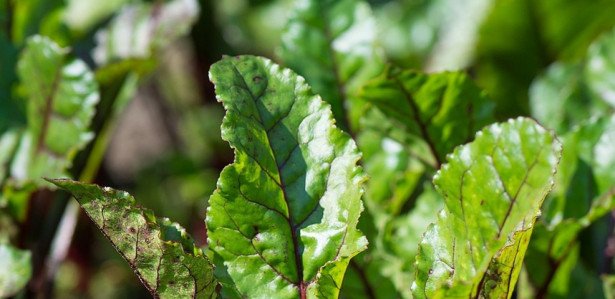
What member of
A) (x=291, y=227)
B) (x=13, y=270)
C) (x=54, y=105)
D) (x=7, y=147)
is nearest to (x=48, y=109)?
(x=54, y=105)

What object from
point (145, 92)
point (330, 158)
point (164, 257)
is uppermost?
point (145, 92)

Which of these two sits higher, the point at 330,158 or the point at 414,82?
the point at 414,82

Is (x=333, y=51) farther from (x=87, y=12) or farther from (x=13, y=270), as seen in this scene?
(x=87, y=12)

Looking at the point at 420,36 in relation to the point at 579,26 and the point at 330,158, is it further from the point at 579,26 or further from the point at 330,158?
the point at 330,158

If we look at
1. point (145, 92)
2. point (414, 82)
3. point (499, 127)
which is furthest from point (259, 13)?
point (499, 127)

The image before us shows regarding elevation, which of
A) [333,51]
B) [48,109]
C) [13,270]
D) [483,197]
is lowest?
[13,270]

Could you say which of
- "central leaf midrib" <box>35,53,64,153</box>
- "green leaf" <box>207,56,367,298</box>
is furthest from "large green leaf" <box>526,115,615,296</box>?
"central leaf midrib" <box>35,53,64,153</box>

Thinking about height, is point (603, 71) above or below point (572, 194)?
above
